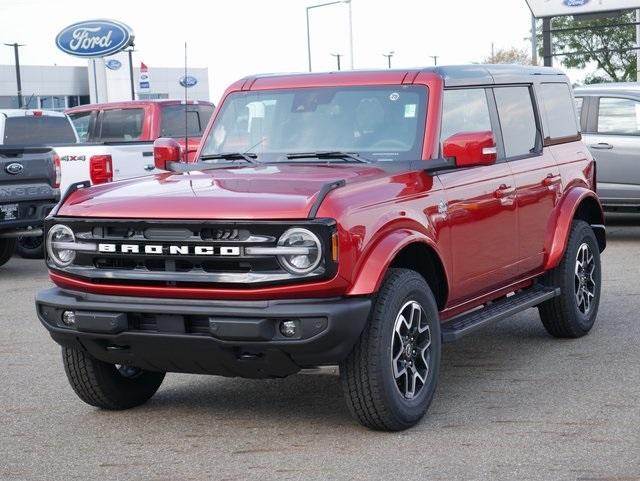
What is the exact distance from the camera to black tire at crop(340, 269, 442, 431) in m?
5.81

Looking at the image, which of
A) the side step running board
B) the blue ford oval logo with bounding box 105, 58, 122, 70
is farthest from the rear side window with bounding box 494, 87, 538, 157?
the blue ford oval logo with bounding box 105, 58, 122, 70

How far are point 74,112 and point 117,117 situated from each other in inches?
35.2

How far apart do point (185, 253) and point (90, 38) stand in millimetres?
37707

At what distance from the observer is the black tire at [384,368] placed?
19.1 ft

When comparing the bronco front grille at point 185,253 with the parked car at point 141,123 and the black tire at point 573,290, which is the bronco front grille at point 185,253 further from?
the parked car at point 141,123

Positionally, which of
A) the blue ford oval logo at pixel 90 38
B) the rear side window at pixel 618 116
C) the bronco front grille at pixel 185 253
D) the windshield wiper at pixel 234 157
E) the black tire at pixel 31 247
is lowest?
the black tire at pixel 31 247

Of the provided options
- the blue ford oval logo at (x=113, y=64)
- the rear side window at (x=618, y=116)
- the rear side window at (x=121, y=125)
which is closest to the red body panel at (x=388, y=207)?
the rear side window at (x=618, y=116)

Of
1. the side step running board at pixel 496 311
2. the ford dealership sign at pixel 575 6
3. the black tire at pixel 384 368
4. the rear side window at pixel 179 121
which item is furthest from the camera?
the ford dealership sign at pixel 575 6

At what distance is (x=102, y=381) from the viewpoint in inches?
257

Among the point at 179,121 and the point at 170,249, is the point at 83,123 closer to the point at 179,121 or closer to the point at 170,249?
the point at 179,121

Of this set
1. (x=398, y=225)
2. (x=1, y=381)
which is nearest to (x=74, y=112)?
(x=1, y=381)

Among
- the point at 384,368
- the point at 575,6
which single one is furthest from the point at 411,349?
the point at 575,6

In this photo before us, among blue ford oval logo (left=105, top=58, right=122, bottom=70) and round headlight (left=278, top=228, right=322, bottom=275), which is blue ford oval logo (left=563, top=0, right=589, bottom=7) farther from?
blue ford oval logo (left=105, top=58, right=122, bottom=70)

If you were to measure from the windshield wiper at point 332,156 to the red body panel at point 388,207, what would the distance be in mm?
159
